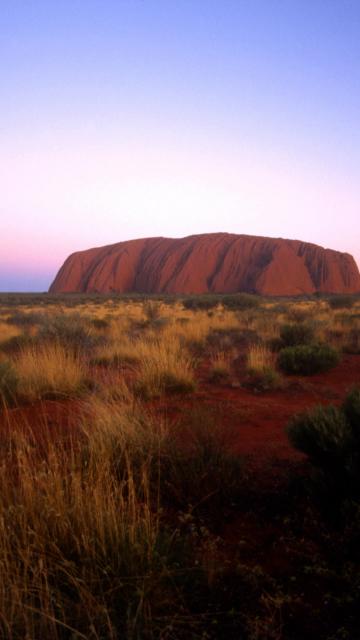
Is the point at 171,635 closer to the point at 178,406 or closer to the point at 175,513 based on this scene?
the point at 175,513

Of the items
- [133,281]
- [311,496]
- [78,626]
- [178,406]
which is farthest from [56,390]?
[133,281]

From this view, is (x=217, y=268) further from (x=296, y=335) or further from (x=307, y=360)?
(x=307, y=360)

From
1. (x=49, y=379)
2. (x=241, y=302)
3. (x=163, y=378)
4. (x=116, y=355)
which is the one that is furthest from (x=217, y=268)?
(x=49, y=379)

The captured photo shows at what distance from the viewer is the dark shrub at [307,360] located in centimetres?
802

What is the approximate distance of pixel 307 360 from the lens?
810 centimetres

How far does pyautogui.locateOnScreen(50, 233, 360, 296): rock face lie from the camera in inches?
2867

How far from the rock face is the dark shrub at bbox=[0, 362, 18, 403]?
212 feet

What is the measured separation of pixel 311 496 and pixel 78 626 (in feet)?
5.25

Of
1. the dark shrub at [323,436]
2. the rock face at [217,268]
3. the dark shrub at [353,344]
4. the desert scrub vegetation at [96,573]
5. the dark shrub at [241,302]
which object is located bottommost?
the dark shrub at [353,344]

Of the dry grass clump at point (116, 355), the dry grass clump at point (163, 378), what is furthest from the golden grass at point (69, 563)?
the dry grass clump at point (116, 355)

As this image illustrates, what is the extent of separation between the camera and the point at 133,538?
6.70ft

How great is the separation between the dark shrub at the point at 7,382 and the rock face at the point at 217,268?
212 feet

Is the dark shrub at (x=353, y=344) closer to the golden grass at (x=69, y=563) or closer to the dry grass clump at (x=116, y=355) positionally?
the dry grass clump at (x=116, y=355)

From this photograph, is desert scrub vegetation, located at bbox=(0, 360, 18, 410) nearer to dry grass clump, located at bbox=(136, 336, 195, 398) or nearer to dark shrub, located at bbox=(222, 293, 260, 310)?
dry grass clump, located at bbox=(136, 336, 195, 398)
